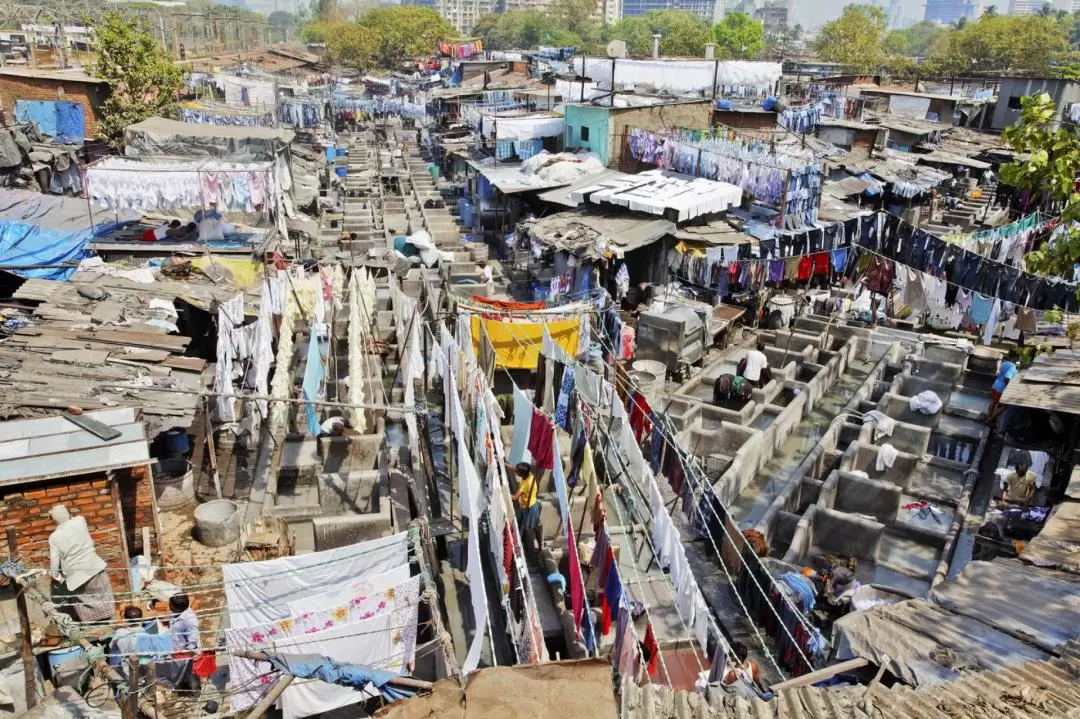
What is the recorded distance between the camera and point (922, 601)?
290 inches

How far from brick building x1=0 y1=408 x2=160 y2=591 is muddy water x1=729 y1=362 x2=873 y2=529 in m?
9.23

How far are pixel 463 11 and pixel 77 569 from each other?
198478 mm

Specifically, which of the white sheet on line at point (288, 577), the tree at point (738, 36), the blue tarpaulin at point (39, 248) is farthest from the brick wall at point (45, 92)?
the tree at point (738, 36)

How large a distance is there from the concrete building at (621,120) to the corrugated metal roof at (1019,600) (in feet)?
71.7

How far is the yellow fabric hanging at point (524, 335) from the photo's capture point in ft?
51.6

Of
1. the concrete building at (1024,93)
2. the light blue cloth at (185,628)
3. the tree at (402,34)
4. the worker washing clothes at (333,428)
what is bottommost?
the worker washing clothes at (333,428)

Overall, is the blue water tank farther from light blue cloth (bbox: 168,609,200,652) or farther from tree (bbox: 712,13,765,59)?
tree (bbox: 712,13,765,59)

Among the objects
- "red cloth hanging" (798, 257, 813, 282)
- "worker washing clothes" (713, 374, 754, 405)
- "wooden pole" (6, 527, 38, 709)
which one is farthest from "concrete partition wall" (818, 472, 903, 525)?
"wooden pole" (6, 527, 38, 709)

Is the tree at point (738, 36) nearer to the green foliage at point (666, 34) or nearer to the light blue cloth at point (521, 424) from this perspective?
the green foliage at point (666, 34)

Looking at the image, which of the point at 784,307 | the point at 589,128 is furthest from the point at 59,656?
the point at 589,128

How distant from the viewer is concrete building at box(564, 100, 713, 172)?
89.8 feet

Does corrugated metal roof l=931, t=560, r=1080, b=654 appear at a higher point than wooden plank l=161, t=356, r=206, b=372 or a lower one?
higher

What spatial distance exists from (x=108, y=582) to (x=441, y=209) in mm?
28200

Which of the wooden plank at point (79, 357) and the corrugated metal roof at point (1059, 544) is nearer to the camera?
the corrugated metal roof at point (1059, 544)
